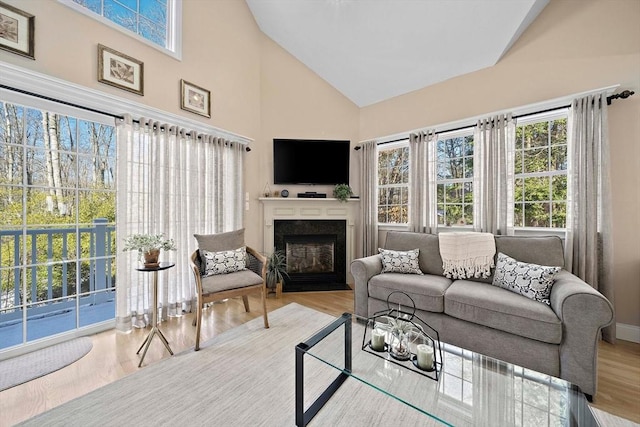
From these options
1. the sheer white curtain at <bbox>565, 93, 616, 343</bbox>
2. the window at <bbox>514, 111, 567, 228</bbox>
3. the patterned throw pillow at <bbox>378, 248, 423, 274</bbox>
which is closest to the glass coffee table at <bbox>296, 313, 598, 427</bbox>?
the patterned throw pillow at <bbox>378, 248, 423, 274</bbox>

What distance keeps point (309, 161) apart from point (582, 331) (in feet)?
11.1

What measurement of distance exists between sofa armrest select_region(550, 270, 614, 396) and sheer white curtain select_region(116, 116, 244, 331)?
3489mm

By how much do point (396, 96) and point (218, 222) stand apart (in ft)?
10.7

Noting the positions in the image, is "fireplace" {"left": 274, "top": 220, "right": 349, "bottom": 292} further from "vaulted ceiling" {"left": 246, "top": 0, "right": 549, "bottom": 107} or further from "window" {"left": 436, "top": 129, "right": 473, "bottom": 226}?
"vaulted ceiling" {"left": 246, "top": 0, "right": 549, "bottom": 107}

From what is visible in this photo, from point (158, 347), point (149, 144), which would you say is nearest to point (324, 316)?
point (158, 347)

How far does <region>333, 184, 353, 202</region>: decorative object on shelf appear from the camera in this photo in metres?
3.88

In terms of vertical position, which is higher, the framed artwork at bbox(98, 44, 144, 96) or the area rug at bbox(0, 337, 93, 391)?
the framed artwork at bbox(98, 44, 144, 96)

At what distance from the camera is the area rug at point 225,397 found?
1.46 metres

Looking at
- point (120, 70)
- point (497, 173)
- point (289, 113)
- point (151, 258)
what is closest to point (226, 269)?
point (151, 258)

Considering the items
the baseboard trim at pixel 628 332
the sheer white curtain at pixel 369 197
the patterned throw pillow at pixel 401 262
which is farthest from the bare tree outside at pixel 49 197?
the baseboard trim at pixel 628 332

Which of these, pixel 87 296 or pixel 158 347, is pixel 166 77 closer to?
pixel 87 296

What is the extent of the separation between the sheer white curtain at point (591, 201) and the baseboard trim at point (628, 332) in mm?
181

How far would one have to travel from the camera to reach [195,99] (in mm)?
3074

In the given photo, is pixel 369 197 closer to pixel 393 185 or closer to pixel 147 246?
pixel 393 185
